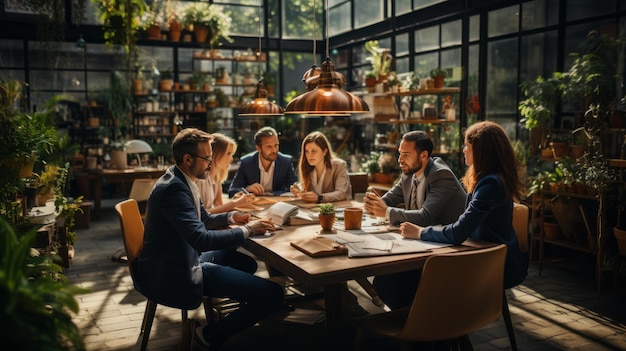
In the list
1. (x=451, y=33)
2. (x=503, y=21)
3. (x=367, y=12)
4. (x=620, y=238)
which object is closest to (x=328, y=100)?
(x=620, y=238)

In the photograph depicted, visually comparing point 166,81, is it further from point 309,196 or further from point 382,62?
point 309,196

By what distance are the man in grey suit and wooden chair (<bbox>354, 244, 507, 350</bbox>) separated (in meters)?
0.93

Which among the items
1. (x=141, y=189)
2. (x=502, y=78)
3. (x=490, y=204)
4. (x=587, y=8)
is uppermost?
(x=587, y=8)

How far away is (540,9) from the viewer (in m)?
6.94

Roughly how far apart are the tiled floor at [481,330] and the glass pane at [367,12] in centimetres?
582

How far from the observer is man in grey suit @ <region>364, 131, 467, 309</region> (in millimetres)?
3730

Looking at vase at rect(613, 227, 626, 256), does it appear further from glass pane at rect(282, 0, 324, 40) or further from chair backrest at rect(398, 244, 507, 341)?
glass pane at rect(282, 0, 324, 40)

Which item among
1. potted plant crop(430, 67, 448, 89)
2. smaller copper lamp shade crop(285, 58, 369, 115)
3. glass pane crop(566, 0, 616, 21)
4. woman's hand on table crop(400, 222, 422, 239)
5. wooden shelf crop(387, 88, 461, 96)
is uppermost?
glass pane crop(566, 0, 616, 21)

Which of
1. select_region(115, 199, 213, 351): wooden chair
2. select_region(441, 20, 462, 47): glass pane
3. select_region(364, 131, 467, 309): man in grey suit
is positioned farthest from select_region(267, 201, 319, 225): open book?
select_region(441, 20, 462, 47): glass pane

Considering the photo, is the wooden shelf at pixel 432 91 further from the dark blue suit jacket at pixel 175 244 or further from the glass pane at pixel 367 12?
the dark blue suit jacket at pixel 175 244

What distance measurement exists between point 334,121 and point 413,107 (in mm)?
2282

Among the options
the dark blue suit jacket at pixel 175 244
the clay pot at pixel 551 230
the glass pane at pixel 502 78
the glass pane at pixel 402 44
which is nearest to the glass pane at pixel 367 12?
the glass pane at pixel 402 44

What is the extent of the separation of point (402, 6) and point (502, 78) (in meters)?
2.68

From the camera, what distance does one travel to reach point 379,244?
3.21 m
